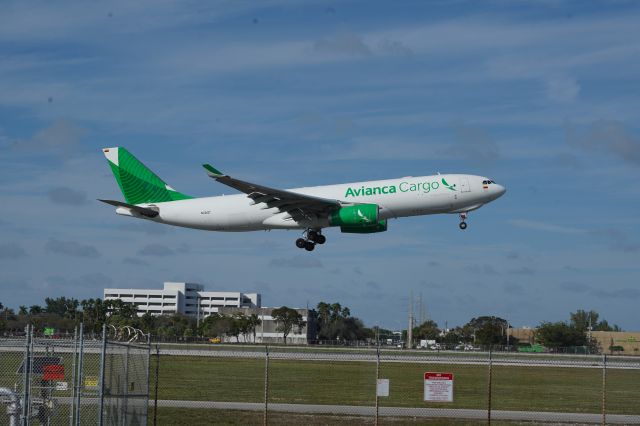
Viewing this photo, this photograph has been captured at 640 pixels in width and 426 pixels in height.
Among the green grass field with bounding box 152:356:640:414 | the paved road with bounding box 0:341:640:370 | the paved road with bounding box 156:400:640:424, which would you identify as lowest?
the green grass field with bounding box 152:356:640:414

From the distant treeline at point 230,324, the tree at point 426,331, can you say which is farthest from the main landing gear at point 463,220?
the tree at point 426,331

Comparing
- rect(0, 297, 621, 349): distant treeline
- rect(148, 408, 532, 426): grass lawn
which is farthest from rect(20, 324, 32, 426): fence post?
rect(0, 297, 621, 349): distant treeline

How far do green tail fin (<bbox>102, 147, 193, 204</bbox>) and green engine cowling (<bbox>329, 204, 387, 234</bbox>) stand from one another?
11.7 metres

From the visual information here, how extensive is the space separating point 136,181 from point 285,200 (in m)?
13.5

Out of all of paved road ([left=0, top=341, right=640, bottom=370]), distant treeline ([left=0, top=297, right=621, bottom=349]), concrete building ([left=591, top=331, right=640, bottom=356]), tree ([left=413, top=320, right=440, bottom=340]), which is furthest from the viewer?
tree ([left=413, top=320, right=440, bottom=340])

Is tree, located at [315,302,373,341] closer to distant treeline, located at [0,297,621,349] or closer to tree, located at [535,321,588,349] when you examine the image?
distant treeline, located at [0,297,621,349]

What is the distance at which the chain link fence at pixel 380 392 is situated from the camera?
25797mm

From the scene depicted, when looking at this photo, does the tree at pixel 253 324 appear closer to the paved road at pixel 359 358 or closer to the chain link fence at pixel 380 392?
the paved road at pixel 359 358

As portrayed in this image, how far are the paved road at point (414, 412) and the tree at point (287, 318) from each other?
85.2 m

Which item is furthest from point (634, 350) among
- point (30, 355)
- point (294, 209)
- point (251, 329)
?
point (30, 355)

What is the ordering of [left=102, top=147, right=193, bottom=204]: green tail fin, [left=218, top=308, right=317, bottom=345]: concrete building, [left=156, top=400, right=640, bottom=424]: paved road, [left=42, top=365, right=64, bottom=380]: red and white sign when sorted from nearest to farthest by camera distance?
[left=42, top=365, right=64, bottom=380]: red and white sign
[left=156, top=400, right=640, bottom=424]: paved road
[left=102, top=147, right=193, bottom=204]: green tail fin
[left=218, top=308, right=317, bottom=345]: concrete building

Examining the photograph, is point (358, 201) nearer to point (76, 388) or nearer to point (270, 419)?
point (270, 419)

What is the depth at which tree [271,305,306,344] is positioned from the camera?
115938 mm

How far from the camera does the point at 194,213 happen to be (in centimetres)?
5294
